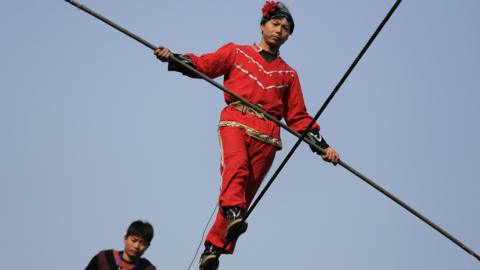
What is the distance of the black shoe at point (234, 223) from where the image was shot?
309 inches

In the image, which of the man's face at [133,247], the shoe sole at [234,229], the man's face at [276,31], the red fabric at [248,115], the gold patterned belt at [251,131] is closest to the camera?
the shoe sole at [234,229]

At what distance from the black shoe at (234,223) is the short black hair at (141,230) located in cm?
58

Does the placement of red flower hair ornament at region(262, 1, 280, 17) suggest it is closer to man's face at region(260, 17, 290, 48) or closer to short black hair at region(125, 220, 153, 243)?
man's face at region(260, 17, 290, 48)

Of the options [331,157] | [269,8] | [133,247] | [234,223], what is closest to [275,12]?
[269,8]

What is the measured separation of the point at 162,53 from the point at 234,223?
4.35ft

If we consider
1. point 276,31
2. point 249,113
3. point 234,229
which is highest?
point 276,31

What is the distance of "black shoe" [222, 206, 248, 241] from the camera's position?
7.84 metres

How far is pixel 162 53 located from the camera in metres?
7.91

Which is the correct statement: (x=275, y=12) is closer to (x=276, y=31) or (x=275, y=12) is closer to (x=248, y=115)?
(x=276, y=31)

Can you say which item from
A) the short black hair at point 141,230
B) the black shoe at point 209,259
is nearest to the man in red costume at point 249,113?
the black shoe at point 209,259

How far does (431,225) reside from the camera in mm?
8000

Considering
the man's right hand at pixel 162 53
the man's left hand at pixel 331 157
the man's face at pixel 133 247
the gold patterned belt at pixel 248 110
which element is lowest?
the man's face at pixel 133 247

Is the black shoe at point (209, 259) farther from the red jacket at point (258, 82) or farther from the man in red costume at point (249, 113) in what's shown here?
the red jacket at point (258, 82)

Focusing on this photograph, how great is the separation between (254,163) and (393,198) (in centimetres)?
114
